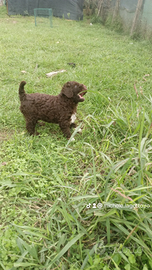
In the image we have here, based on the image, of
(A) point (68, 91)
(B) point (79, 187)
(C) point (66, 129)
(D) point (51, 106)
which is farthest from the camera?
(C) point (66, 129)

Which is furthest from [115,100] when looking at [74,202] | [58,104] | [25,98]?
[74,202]

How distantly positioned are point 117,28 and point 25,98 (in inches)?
379

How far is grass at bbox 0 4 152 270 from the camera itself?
4.70ft

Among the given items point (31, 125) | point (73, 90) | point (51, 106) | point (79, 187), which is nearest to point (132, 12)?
point (73, 90)

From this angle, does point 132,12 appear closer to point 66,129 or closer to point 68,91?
point 68,91

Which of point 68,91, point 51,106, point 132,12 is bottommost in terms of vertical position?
point 51,106

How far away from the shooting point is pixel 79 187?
1.88 metres

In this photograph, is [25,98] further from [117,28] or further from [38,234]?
[117,28]

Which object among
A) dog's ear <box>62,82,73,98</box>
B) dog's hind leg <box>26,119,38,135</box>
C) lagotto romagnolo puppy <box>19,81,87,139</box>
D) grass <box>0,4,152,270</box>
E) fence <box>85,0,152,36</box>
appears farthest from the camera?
fence <box>85,0,152,36</box>

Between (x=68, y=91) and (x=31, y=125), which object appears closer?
(x=68, y=91)

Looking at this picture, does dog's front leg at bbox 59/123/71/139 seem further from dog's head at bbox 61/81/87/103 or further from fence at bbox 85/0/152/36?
fence at bbox 85/0/152/36

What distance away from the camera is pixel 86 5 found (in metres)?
14.0

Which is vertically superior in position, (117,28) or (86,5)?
(86,5)

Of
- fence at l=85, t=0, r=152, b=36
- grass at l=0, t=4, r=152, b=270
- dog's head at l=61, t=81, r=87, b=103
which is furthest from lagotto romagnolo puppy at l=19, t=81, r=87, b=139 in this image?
fence at l=85, t=0, r=152, b=36
